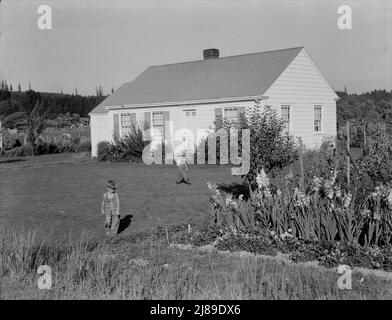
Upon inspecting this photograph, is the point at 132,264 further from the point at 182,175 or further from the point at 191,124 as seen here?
the point at 191,124

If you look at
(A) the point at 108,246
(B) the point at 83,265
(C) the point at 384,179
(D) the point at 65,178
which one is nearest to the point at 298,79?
(D) the point at 65,178

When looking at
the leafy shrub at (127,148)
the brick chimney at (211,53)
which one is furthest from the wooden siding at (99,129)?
the brick chimney at (211,53)

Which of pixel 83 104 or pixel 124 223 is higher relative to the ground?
pixel 83 104

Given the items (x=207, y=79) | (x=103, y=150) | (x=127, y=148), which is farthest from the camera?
(x=103, y=150)

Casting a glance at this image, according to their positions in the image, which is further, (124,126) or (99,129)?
(99,129)

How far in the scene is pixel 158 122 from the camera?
28.3 m

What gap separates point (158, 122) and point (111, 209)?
18242 millimetres

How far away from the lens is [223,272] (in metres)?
7.36

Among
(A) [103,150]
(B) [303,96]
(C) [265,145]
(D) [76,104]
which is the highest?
(D) [76,104]

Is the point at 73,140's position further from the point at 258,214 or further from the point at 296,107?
the point at 258,214

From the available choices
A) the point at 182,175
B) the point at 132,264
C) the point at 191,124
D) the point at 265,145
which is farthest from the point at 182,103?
the point at 132,264

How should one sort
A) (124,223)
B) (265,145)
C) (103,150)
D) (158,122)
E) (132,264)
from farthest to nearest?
(103,150) → (158,122) → (124,223) → (265,145) → (132,264)

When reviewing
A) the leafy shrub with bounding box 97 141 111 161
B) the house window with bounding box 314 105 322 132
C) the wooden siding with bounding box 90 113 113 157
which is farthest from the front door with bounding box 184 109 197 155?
the house window with bounding box 314 105 322 132

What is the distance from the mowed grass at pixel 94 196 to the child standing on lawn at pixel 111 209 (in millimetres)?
271
